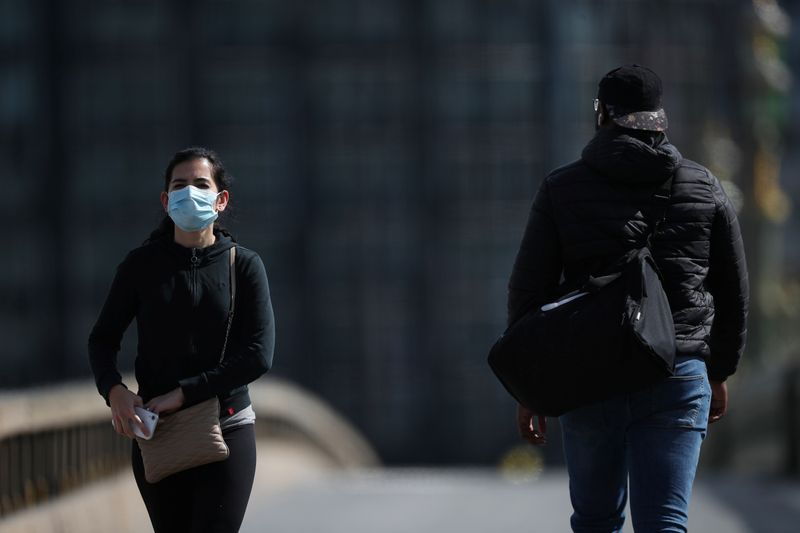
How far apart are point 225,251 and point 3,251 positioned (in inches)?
2812

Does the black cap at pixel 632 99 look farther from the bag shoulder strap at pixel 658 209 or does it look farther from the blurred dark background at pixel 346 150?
the blurred dark background at pixel 346 150

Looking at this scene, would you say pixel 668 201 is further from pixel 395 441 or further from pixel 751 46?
pixel 395 441

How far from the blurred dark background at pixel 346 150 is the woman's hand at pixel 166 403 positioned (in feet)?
218

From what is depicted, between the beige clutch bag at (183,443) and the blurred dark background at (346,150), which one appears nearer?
the beige clutch bag at (183,443)

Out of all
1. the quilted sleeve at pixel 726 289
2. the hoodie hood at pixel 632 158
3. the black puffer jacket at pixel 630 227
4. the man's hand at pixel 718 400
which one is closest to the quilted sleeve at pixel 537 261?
the black puffer jacket at pixel 630 227

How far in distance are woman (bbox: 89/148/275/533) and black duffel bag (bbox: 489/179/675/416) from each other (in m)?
0.75

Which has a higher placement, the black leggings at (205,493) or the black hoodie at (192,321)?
the black hoodie at (192,321)

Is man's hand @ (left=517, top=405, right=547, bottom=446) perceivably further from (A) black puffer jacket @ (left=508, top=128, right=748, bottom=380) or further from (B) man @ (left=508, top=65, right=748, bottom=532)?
(A) black puffer jacket @ (left=508, top=128, right=748, bottom=380)

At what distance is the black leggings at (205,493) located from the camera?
5070mm

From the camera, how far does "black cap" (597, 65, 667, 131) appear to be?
209 inches

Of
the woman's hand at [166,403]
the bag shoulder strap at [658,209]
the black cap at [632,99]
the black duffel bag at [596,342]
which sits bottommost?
the woman's hand at [166,403]

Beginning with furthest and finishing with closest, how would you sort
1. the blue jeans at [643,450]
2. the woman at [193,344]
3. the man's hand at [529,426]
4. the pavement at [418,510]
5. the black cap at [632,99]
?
the pavement at [418,510] → the man's hand at [529,426] → the black cap at [632,99] → the blue jeans at [643,450] → the woman at [193,344]

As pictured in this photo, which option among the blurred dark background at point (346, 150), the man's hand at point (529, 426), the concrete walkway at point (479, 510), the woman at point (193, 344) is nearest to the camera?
the woman at point (193, 344)

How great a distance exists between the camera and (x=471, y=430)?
72.3 metres
